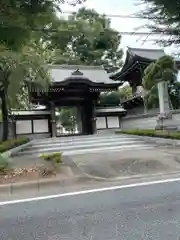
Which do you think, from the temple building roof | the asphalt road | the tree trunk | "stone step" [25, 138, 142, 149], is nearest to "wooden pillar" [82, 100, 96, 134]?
the temple building roof

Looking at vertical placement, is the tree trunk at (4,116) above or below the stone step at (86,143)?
Result: above

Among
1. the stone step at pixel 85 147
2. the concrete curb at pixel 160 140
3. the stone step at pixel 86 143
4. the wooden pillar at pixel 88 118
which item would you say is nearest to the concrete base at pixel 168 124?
the concrete curb at pixel 160 140

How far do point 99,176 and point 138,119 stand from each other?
15296mm

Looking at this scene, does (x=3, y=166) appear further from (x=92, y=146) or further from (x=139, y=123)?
(x=139, y=123)

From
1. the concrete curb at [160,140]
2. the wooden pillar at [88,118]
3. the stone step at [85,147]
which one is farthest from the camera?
the wooden pillar at [88,118]

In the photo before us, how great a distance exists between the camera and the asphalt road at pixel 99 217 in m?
3.57

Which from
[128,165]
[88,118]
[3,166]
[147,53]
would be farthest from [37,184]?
[147,53]

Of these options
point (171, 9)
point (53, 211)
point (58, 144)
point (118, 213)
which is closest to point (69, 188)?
point (53, 211)

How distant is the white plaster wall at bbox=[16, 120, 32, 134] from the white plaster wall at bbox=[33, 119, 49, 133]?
442 millimetres

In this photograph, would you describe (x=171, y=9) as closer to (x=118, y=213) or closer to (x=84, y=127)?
(x=118, y=213)

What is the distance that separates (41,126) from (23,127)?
1.34 m

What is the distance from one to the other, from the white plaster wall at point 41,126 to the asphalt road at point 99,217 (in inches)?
643

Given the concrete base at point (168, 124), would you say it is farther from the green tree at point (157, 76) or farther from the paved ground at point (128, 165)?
the paved ground at point (128, 165)

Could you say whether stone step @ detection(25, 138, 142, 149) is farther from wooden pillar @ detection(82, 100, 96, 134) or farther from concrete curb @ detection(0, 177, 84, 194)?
concrete curb @ detection(0, 177, 84, 194)
